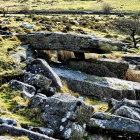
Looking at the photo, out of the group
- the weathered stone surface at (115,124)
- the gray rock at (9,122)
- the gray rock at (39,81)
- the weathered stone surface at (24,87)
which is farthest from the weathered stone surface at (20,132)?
the gray rock at (39,81)

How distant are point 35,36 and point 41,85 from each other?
24.4ft

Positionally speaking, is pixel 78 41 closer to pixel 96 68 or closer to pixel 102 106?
pixel 96 68

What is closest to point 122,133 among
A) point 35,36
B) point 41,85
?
point 41,85

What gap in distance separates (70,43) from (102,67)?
269 centimetres

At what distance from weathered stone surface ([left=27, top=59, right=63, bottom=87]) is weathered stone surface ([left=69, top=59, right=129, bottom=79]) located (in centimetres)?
345

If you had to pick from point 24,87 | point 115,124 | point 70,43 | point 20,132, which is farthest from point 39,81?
point 70,43

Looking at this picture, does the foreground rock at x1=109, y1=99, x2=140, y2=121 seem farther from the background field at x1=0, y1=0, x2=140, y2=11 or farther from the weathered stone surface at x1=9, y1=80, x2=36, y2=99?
the background field at x1=0, y1=0, x2=140, y2=11

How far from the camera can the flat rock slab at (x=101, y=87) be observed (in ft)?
55.8

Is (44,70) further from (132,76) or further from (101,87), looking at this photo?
(132,76)

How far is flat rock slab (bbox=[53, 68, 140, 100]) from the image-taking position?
17016mm

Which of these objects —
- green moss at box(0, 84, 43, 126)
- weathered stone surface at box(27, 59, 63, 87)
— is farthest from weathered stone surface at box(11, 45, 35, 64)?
green moss at box(0, 84, 43, 126)

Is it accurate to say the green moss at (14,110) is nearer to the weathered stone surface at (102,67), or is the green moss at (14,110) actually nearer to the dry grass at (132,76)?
the weathered stone surface at (102,67)

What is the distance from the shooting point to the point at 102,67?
19.8 meters

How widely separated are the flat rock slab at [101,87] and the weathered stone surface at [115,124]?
232 inches
